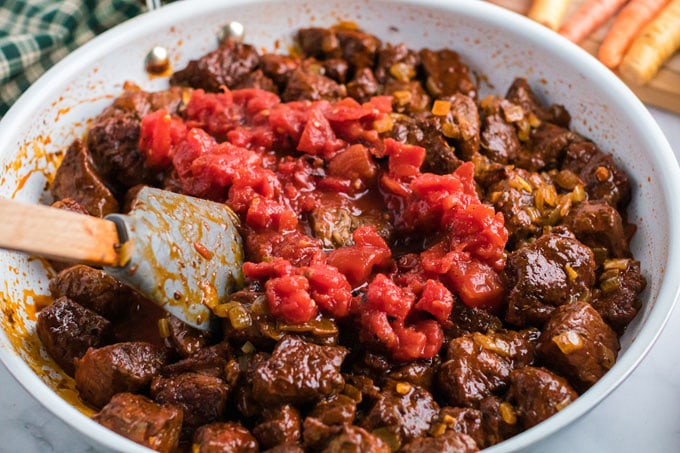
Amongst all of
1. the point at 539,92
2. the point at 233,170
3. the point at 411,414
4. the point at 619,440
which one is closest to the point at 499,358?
the point at 411,414

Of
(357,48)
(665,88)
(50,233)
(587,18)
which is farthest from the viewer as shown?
(587,18)

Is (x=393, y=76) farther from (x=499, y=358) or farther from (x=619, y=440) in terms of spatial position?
(x=619, y=440)

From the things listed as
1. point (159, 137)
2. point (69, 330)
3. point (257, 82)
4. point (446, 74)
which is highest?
point (446, 74)

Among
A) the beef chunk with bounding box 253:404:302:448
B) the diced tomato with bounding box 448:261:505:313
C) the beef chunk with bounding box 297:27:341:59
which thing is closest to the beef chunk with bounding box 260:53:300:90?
the beef chunk with bounding box 297:27:341:59

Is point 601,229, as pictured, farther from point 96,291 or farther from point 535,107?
point 96,291

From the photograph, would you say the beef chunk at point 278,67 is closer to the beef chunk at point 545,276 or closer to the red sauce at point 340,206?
the red sauce at point 340,206

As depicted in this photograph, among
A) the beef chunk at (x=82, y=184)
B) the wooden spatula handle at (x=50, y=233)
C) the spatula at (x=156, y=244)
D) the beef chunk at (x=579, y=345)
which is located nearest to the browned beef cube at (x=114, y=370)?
the spatula at (x=156, y=244)

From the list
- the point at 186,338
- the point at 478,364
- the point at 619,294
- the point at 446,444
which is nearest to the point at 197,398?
the point at 186,338
